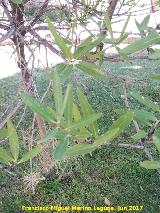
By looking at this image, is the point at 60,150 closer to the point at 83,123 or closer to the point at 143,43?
the point at 83,123

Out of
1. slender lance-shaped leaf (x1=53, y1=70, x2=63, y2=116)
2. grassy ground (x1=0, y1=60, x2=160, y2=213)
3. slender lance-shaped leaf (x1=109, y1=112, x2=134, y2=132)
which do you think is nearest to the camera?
slender lance-shaped leaf (x1=53, y1=70, x2=63, y2=116)

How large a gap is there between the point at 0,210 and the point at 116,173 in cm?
89

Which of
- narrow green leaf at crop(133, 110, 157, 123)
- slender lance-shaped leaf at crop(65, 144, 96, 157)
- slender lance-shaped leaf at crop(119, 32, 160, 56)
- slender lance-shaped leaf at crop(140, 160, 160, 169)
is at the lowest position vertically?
slender lance-shaped leaf at crop(140, 160, 160, 169)

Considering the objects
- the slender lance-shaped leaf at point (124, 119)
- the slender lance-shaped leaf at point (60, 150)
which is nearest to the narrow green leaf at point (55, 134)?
the slender lance-shaped leaf at point (60, 150)

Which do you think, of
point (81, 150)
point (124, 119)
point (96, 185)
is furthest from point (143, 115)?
point (96, 185)

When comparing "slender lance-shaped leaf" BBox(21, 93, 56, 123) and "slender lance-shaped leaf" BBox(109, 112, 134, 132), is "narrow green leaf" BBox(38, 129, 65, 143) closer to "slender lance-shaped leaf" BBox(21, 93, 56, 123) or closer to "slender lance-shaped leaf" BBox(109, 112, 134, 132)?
"slender lance-shaped leaf" BBox(21, 93, 56, 123)

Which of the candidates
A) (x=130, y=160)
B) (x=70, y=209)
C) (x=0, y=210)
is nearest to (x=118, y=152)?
(x=130, y=160)

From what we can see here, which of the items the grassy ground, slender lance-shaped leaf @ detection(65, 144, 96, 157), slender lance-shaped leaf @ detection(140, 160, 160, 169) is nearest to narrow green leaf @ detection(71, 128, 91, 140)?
slender lance-shaped leaf @ detection(65, 144, 96, 157)

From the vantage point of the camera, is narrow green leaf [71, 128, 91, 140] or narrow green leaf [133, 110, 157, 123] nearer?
narrow green leaf [71, 128, 91, 140]

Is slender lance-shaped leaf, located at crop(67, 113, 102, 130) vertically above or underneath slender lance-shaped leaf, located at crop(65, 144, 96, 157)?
above

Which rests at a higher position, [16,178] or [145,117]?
[145,117]

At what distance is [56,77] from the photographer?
2.07ft

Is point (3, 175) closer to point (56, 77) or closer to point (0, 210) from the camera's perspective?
point (0, 210)

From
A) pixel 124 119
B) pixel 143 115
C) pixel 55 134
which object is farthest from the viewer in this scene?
pixel 143 115
